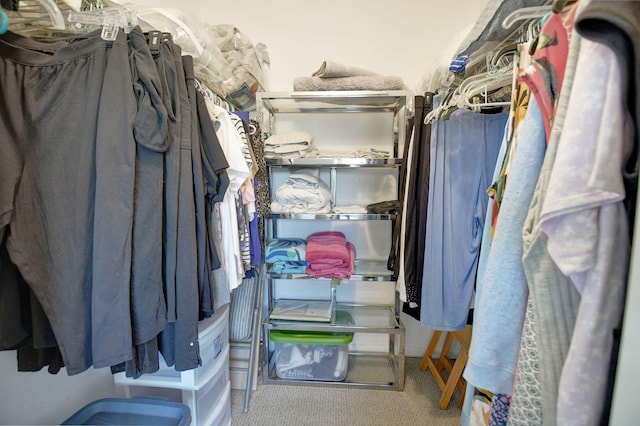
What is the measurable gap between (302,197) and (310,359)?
1.03 meters

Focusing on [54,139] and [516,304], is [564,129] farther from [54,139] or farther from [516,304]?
[54,139]

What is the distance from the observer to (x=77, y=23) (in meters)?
0.72

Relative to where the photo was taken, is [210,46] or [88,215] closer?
[88,215]

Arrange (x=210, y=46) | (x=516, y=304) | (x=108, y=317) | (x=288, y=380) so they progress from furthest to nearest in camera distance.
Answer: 1. (x=288, y=380)
2. (x=210, y=46)
3. (x=108, y=317)
4. (x=516, y=304)

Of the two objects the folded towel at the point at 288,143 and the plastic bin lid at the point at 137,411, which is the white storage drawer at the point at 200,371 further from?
the folded towel at the point at 288,143

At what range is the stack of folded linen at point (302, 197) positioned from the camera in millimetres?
1531

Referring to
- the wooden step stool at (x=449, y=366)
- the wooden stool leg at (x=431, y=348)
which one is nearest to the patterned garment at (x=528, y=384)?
the wooden step stool at (x=449, y=366)

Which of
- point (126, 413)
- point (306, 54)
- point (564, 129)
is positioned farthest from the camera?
point (306, 54)

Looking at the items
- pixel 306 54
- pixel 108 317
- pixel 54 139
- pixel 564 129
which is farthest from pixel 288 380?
pixel 306 54

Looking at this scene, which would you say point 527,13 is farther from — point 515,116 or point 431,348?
point 431,348

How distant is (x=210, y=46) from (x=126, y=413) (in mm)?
1495

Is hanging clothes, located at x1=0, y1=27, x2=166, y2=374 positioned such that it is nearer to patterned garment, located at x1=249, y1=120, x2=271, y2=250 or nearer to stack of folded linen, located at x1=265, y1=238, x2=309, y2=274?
patterned garment, located at x1=249, y1=120, x2=271, y2=250

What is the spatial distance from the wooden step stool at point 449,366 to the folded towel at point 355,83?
1.33 metres

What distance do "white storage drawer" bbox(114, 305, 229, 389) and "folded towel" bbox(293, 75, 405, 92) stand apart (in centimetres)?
130
